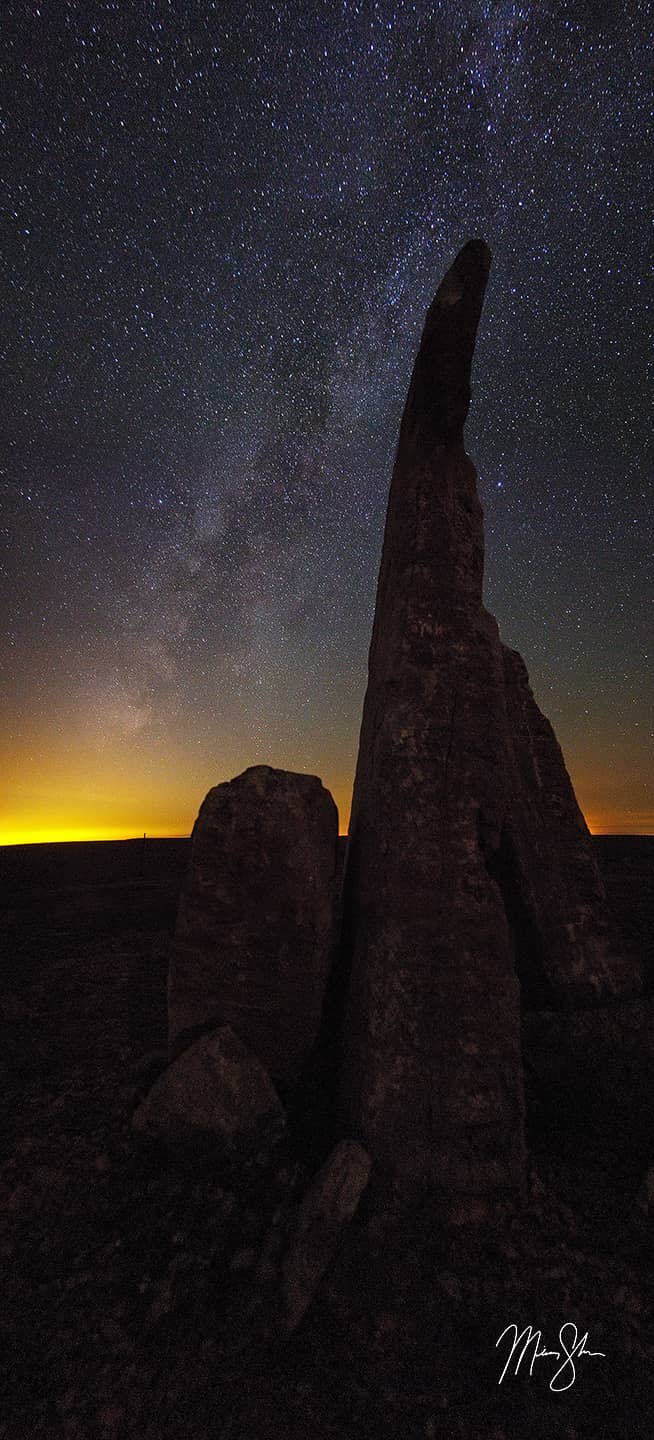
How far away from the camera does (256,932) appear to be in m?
4.50

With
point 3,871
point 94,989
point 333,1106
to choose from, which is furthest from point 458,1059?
point 3,871

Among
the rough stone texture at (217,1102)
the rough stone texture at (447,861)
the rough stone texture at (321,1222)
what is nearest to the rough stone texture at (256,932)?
the rough stone texture at (217,1102)

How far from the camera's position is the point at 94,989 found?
356 inches

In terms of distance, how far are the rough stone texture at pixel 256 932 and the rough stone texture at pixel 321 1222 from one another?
806mm

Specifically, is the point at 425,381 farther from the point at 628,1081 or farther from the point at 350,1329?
the point at 350,1329

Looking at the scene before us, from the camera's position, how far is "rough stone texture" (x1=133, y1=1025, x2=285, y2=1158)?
4.07 metres
